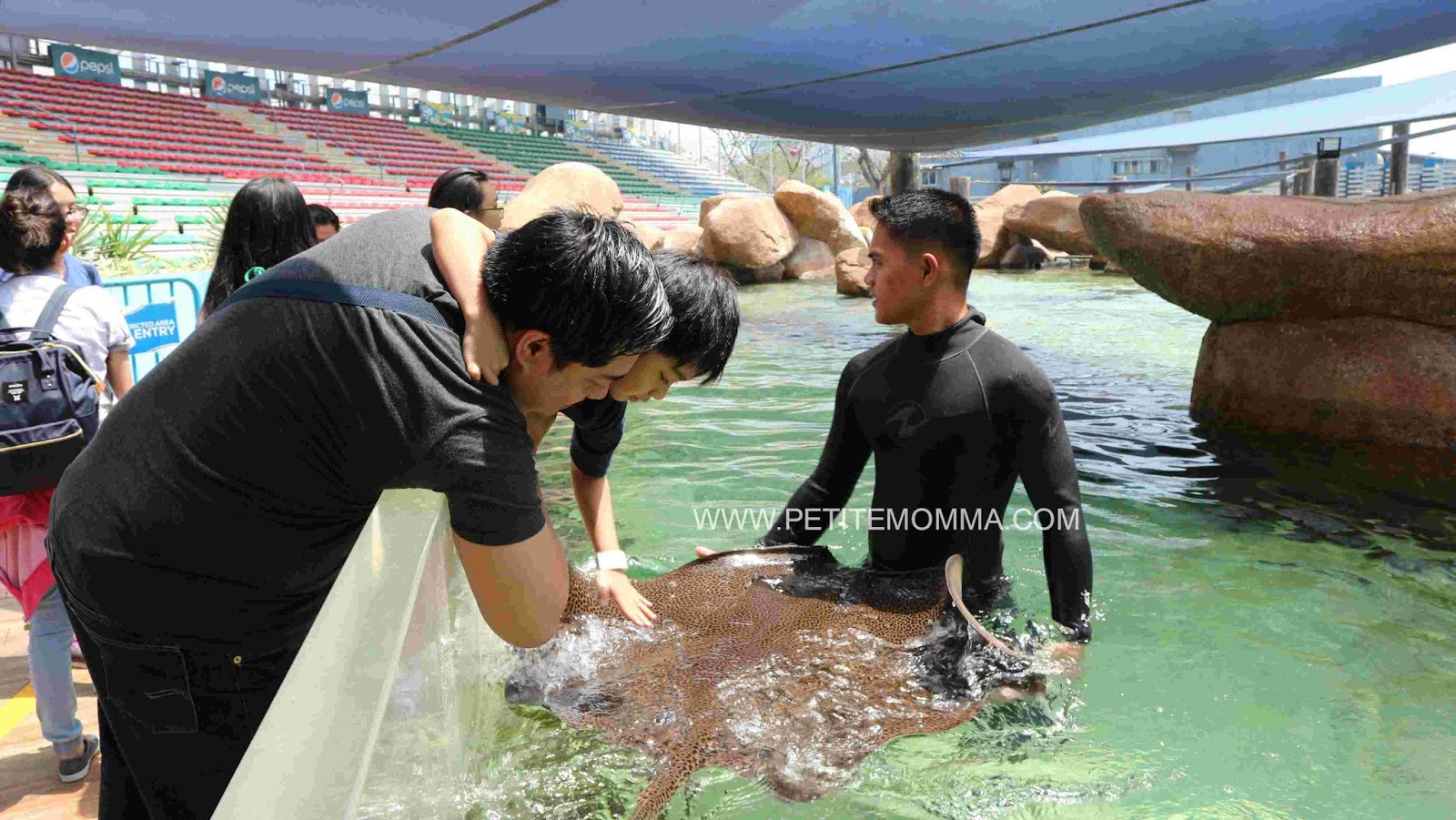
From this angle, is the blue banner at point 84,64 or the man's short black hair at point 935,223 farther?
the blue banner at point 84,64

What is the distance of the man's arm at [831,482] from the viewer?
2.87m

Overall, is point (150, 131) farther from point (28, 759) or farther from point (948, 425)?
point (948, 425)

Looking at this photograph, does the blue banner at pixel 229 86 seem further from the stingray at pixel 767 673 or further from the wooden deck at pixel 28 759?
the stingray at pixel 767 673

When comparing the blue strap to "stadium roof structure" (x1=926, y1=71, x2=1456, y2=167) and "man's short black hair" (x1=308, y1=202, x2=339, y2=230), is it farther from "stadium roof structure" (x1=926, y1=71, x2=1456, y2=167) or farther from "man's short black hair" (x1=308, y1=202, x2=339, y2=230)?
"stadium roof structure" (x1=926, y1=71, x2=1456, y2=167)

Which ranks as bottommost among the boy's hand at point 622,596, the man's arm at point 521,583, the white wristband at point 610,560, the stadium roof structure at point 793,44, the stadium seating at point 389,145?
the boy's hand at point 622,596

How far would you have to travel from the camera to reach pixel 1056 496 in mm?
2498

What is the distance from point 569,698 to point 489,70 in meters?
5.19

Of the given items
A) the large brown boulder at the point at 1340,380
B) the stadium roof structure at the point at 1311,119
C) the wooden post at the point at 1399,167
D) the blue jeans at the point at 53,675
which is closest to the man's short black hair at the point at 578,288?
the blue jeans at the point at 53,675

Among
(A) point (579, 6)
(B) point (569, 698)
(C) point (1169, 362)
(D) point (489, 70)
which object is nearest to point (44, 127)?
(D) point (489, 70)

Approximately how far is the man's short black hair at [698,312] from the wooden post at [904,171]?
7975 millimetres

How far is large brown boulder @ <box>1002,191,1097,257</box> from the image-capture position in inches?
661

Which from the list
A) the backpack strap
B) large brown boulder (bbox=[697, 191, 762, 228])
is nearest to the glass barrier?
the backpack strap

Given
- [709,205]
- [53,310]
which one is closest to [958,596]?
[53,310]

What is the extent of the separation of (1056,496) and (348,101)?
3837cm
